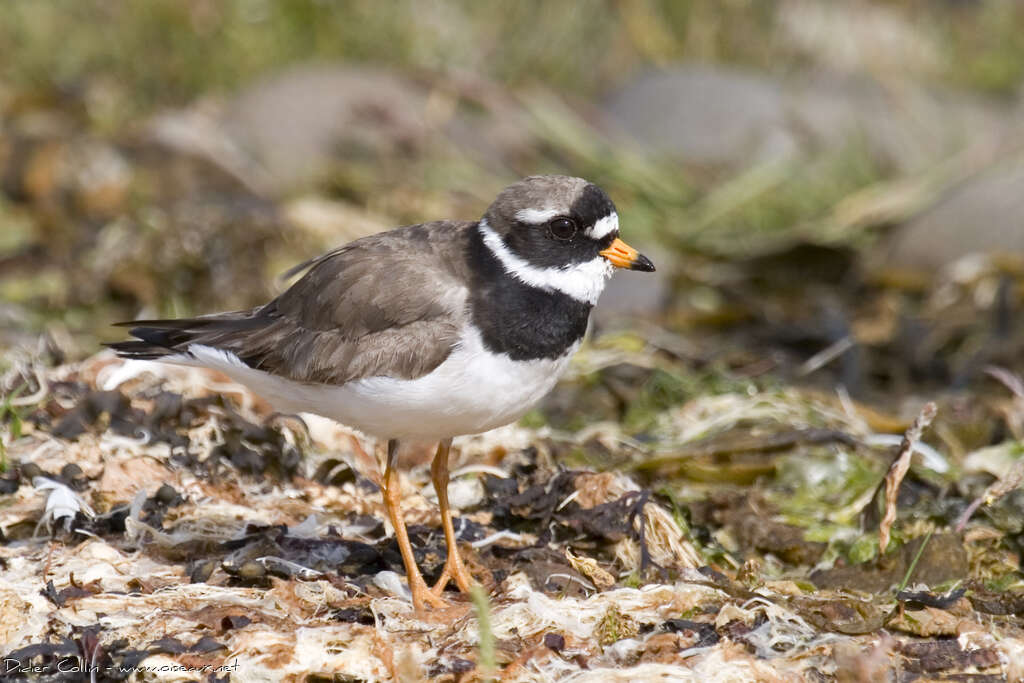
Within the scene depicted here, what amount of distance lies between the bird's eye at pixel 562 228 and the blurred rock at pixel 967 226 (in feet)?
16.4

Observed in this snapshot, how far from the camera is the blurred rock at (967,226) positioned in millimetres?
8383

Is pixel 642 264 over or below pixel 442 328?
over

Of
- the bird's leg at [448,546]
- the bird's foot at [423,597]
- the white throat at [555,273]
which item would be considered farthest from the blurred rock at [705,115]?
the bird's foot at [423,597]

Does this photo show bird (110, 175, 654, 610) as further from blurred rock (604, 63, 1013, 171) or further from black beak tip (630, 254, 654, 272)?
blurred rock (604, 63, 1013, 171)

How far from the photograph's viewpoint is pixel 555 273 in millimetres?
4145

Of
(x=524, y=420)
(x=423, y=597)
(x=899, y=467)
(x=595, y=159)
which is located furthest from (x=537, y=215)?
(x=595, y=159)

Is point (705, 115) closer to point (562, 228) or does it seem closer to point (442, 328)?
point (562, 228)

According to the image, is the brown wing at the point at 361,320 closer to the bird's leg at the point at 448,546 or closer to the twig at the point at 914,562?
the bird's leg at the point at 448,546

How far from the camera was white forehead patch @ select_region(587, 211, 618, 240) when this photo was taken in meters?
4.19

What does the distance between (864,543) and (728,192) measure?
17.8ft

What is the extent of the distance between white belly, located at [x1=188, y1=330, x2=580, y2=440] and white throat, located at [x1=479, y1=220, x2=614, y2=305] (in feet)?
0.61

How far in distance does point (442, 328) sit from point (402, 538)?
28.0 inches

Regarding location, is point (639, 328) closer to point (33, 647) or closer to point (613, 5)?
point (33, 647)

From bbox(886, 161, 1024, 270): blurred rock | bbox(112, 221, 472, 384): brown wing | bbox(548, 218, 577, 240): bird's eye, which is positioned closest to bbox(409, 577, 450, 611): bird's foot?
bbox(112, 221, 472, 384): brown wing
